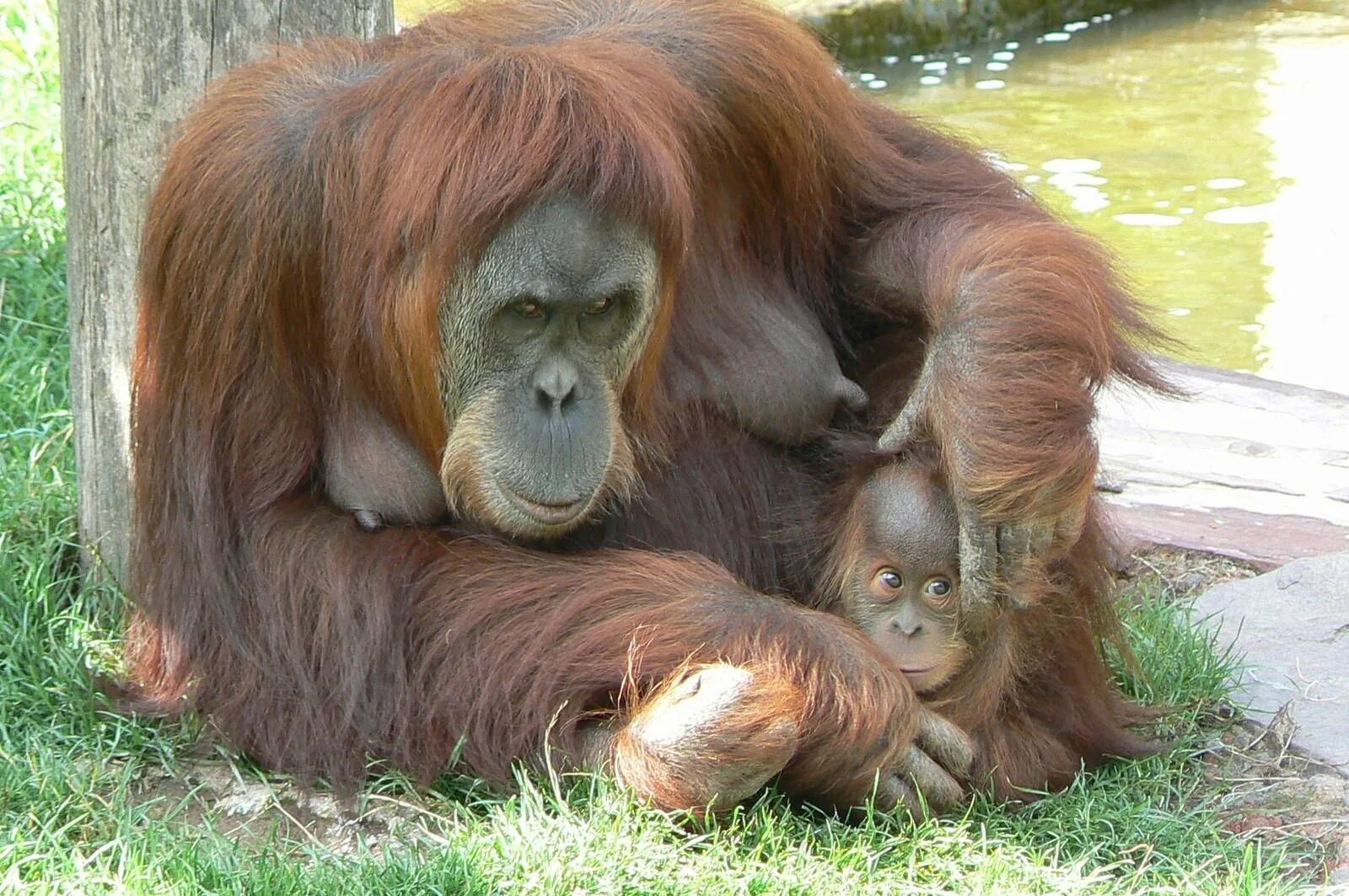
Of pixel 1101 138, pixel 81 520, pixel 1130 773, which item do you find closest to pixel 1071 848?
pixel 1130 773

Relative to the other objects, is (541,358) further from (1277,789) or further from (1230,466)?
(1230,466)

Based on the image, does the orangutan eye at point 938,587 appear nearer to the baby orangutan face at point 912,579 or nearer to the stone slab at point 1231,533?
the baby orangutan face at point 912,579

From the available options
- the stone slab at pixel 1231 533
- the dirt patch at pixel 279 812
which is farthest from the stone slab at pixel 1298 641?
the dirt patch at pixel 279 812

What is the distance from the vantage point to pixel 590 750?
2.79 metres

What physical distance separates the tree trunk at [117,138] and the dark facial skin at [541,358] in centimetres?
97

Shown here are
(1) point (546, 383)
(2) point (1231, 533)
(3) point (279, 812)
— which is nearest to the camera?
(1) point (546, 383)

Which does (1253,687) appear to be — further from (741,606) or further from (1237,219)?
(1237,219)

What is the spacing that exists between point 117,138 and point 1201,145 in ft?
20.7

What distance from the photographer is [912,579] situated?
2.98m

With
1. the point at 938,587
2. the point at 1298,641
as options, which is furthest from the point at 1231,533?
the point at 938,587

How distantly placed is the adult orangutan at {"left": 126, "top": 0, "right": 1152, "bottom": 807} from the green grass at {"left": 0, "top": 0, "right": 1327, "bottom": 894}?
3.3 inches

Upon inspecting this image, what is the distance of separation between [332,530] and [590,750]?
0.57 m

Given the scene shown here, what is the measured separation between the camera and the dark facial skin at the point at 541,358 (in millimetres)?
2605

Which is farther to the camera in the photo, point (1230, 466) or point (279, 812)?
point (1230, 466)
